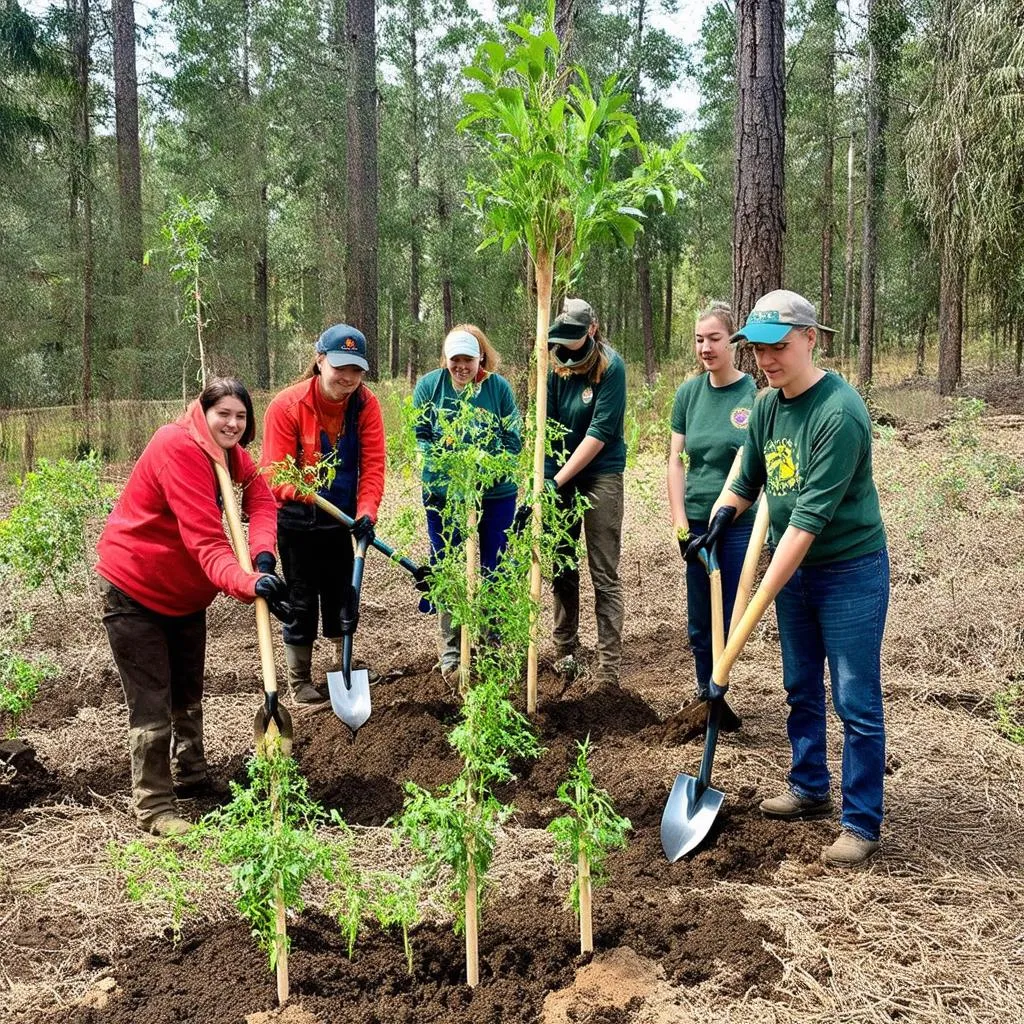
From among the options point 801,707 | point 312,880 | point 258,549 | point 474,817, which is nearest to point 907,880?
point 801,707

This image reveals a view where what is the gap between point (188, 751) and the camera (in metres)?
3.84

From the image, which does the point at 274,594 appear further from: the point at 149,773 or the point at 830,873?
the point at 830,873

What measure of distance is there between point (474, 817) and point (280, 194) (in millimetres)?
23465

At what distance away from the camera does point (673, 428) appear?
4391 mm

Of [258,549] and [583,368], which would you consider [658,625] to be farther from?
[258,549]

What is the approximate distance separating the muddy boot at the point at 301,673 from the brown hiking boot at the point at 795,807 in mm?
2496

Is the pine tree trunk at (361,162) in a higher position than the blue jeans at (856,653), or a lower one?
higher

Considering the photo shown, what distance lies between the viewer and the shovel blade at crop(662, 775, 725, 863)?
3.17 meters

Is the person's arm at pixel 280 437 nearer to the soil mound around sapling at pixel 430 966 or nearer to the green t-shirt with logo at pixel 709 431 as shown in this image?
the green t-shirt with logo at pixel 709 431

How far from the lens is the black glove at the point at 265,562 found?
3.36m

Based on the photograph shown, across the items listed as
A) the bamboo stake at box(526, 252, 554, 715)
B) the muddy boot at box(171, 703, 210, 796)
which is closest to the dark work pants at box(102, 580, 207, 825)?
the muddy boot at box(171, 703, 210, 796)

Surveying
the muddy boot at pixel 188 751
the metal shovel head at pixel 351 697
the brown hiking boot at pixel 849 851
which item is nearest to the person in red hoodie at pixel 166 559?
the muddy boot at pixel 188 751

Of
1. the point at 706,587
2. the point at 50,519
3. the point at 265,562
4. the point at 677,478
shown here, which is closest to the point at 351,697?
the point at 265,562

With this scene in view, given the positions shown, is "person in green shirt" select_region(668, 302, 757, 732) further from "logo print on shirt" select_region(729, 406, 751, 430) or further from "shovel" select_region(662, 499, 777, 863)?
"shovel" select_region(662, 499, 777, 863)
